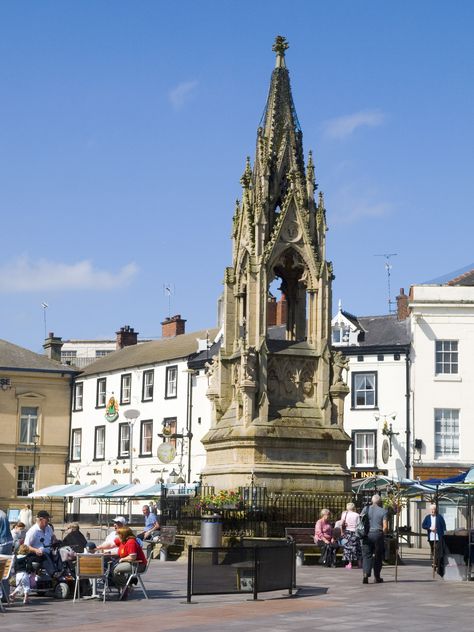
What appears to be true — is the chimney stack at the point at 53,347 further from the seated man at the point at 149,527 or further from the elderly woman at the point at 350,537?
the elderly woman at the point at 350,537

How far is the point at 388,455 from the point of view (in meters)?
50.8

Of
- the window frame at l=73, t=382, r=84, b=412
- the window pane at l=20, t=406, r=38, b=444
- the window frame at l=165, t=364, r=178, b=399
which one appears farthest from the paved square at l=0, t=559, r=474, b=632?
the window frame at l=73, t=382, r=84, b=412

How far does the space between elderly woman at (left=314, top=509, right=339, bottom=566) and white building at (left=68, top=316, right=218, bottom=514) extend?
102 ft

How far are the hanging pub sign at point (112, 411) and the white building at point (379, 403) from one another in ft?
55.3

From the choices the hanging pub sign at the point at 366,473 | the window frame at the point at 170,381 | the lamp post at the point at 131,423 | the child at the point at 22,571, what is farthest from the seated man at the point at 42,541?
the window frame at the point at 170,381

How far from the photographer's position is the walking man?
2078cm

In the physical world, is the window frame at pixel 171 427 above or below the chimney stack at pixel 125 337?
below

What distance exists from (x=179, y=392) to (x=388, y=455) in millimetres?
14422

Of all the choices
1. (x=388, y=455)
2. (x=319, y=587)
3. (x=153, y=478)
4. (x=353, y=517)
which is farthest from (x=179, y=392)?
(x=319, y=587)

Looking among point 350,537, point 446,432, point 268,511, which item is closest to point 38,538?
point 268,511

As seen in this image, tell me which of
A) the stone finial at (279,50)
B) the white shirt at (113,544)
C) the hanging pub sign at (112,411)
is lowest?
the white shirt at (113,544)

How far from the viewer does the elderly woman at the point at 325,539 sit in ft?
79.6

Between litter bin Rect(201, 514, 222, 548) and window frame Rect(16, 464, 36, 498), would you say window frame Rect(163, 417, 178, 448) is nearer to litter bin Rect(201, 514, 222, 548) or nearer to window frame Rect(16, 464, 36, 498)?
window frame Rect(16, 464, 36, 498)

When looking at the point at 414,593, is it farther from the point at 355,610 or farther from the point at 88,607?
the point at 88,607
